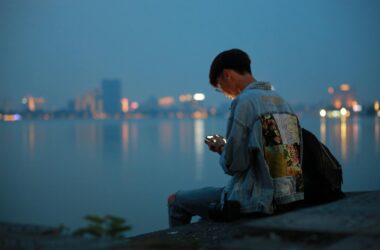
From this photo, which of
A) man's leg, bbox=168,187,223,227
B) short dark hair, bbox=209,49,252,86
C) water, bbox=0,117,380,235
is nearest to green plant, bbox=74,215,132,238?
short dark hair, bbox=209,49,252,86

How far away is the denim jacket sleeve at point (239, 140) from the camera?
3.88 m

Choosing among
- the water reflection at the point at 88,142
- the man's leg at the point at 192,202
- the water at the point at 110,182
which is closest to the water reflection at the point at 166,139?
the water reflection at the point at 88,142

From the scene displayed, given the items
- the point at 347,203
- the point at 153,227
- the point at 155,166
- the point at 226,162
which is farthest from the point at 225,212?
the point at 155,166

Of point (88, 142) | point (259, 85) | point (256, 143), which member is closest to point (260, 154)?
point (256, 143)

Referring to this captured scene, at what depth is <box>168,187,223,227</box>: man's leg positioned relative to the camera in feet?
14.5

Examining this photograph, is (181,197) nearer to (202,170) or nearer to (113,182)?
(113,182)

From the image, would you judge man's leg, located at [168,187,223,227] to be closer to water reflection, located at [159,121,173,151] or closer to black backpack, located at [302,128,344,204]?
black backpack, located at [302,128,344,204]

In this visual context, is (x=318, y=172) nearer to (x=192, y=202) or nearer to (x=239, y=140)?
(x=239, y=140)

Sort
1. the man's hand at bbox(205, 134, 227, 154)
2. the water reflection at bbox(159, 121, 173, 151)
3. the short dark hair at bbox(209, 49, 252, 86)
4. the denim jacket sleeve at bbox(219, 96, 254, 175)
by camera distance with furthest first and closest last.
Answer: the water reflection at bbox(159, 121, 173, 151) → the man's hand at bbox(205, 134, 227, 154) → the short dark hair at bbox(209, 49, 252, 86) → the denim jacket sleeve at bbox(219, 96, 254, 175)

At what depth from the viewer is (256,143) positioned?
12.7 feet

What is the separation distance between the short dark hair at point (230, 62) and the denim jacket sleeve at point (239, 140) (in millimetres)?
264

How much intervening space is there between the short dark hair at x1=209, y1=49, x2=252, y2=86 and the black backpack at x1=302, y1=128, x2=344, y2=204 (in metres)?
0.67

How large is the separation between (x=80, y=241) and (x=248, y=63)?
1.88 metres

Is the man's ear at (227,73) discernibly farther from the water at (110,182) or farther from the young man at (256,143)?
the water at (110,182)
